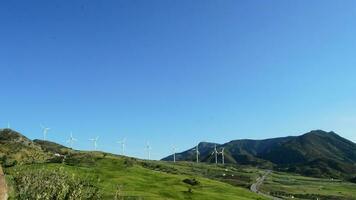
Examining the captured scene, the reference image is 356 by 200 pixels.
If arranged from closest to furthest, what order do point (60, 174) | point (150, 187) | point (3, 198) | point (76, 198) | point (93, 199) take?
point (3, 198), point (76, 198), point (93, 199), point (60, 174), point (150, 187)

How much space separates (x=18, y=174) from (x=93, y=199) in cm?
1623

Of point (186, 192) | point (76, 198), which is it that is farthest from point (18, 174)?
point (186, 192)

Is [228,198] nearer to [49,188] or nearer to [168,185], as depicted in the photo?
[168,185]

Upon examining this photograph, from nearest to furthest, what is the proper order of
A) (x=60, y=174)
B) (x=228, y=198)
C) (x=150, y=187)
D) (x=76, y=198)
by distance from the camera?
(x=76, y=198), (x=60, y=174), (x=228, y=198), (x=150, y=187)

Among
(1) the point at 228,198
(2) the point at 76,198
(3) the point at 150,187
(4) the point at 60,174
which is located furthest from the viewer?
(3) the point at 150,187

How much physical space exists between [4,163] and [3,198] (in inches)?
6169

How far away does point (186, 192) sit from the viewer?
175125 mm

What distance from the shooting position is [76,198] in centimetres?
6431

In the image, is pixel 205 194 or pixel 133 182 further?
pixel 133 182

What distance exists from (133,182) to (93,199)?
11972cm

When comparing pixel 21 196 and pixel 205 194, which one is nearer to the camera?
pixel 21 196

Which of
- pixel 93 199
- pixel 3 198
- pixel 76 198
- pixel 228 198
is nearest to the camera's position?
pixel 3 198

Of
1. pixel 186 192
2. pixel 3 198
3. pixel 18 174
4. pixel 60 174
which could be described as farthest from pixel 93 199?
pixel 186 192

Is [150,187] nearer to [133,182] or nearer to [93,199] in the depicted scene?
[133,182]
